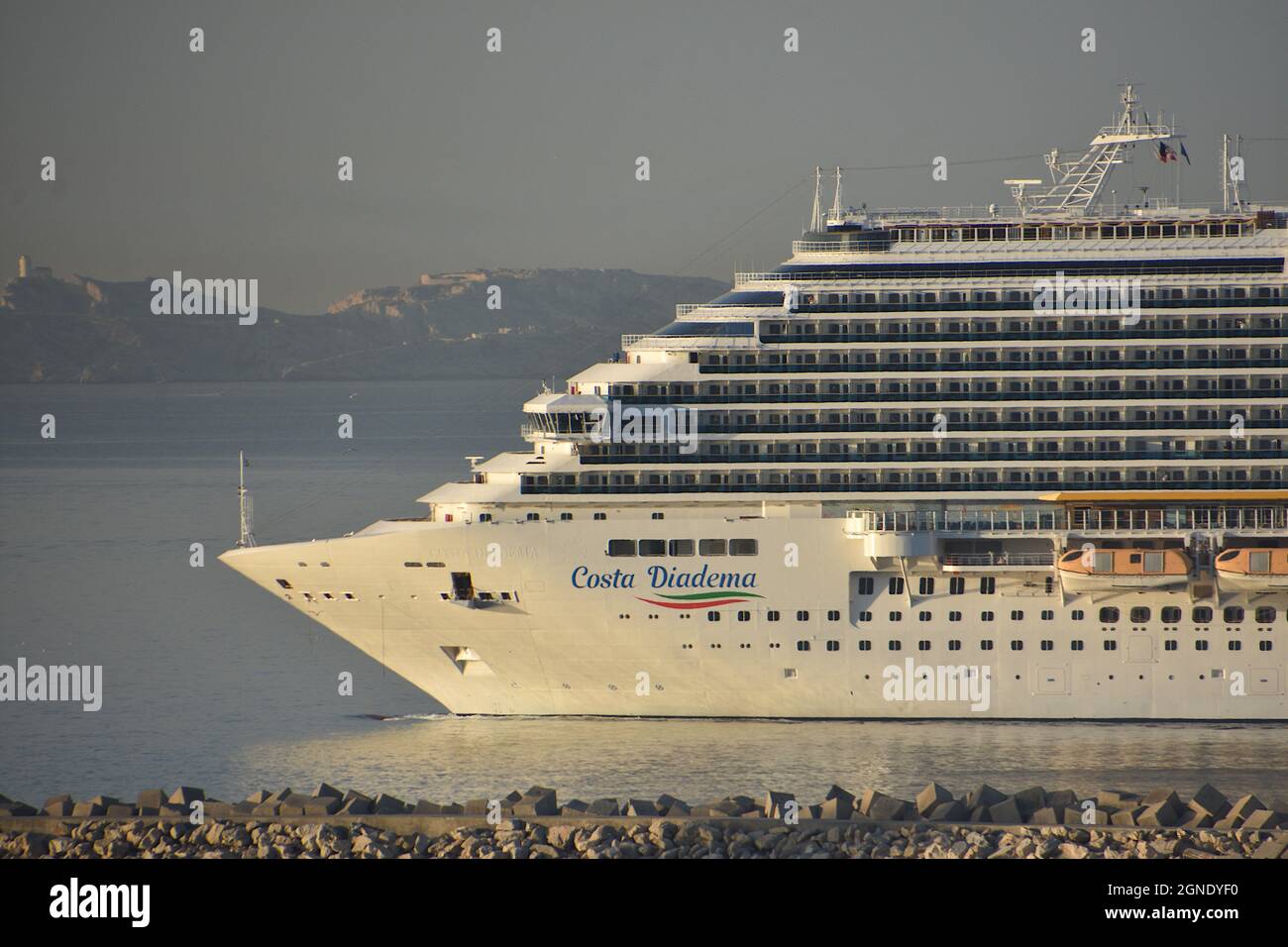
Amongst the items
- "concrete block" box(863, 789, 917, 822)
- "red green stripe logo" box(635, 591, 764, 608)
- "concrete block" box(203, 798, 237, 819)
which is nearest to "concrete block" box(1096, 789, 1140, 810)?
"concrete block" box(863, 789, 917, 822)

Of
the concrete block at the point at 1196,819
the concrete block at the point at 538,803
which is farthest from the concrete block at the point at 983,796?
the concrete block at the point at 538,803

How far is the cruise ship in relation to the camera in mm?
32125

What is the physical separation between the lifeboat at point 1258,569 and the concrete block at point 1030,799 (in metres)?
7.62

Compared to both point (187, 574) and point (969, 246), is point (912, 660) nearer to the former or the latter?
point (969, 246)

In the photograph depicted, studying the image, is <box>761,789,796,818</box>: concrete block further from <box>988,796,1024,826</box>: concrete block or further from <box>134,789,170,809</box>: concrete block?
<box>134,789,170,809</box>: concrete block

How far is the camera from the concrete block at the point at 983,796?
26.0 metres

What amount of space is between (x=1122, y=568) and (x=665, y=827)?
36.6ft

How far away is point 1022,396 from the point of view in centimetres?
3297

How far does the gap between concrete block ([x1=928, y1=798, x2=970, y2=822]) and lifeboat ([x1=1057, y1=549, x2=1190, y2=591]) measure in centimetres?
750

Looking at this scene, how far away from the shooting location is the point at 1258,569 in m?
31.9

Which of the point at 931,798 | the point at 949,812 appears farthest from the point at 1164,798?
the point at 931,798

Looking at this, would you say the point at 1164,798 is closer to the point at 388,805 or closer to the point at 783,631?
the point at 783,631

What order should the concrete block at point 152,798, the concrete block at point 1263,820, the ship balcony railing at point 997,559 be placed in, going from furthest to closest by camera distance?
the ship balcony railing at point 997,559 → the concrete block at point 152,798 → the concrete block at point 1263,820

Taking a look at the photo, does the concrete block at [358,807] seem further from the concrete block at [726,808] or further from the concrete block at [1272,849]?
the concrete block at [1272,849]
